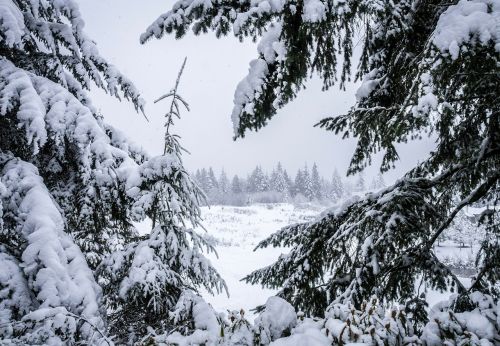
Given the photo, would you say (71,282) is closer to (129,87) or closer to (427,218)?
(129,87)

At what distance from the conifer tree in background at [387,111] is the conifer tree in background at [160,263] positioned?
105 centimetres

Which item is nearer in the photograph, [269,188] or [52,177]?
[52,177]

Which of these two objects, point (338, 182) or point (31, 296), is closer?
point (31, 296)

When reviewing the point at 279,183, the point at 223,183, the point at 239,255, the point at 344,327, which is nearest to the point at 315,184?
the point at 279,183

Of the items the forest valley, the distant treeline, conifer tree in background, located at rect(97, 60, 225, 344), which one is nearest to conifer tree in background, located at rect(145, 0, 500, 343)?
the forest valley

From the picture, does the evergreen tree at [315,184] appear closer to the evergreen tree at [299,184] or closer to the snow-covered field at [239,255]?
the evergreen tree at [299,184]

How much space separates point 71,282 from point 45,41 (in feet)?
10.5

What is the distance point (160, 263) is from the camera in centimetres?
293

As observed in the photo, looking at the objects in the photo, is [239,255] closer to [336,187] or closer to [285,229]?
[285,229]

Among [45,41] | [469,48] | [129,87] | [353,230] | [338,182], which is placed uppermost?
[45,41]

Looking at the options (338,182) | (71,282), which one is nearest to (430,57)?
(71,282)

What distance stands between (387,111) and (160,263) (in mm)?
2598

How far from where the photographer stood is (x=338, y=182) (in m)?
98.6

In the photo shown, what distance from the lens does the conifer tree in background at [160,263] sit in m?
2.81
